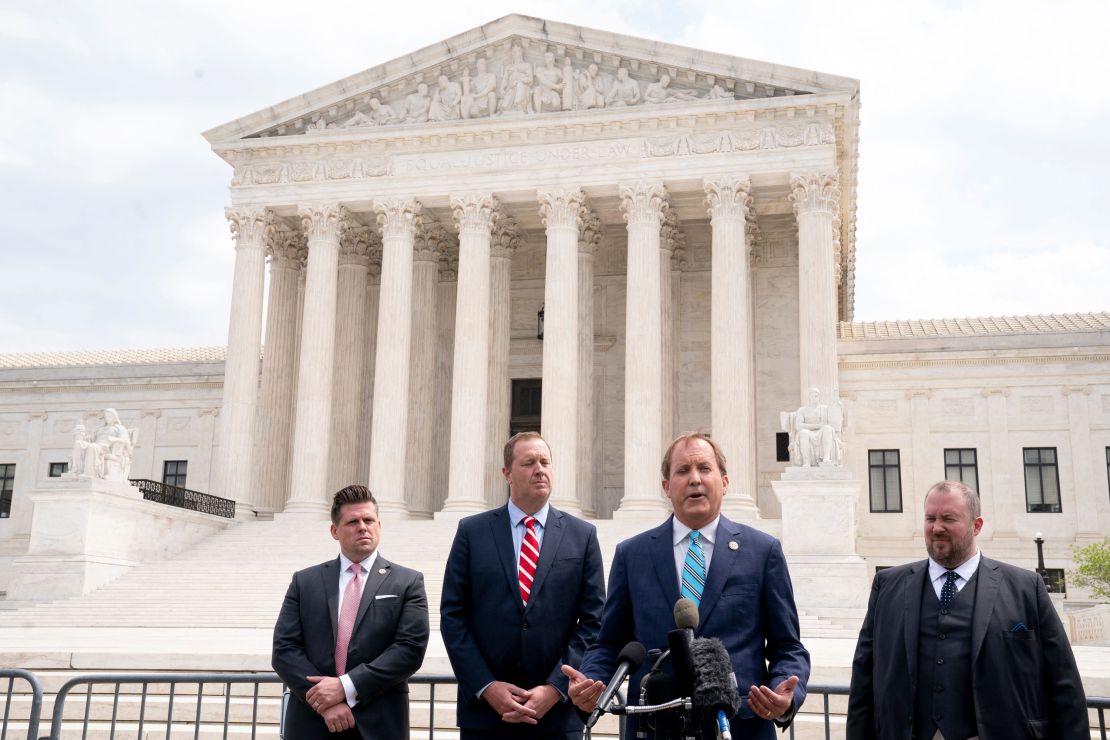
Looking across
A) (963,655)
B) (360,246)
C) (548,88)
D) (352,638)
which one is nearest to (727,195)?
(548,88)

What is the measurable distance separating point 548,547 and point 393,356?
97.4ft

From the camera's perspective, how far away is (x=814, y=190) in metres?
34.1

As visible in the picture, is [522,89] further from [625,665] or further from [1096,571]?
[625,665]

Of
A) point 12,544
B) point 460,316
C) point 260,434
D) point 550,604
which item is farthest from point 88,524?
point 550,604

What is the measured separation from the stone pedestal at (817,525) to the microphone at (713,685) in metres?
22.1

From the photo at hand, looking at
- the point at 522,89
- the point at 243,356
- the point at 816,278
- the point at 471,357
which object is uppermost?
the point at 522,89

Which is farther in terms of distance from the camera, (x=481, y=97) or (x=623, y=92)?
(x=481, y=97)

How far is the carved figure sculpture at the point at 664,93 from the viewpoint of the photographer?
3581 cm

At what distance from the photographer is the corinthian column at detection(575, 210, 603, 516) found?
37000 millimetres

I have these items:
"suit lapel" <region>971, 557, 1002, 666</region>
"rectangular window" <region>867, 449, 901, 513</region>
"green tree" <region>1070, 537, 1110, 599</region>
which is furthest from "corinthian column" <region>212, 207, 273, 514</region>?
"suit lapel" <region>971, 557, 1002, 666</region>

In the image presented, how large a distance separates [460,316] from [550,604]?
29.6 m

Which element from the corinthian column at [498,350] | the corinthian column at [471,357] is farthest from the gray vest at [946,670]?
the corinthian column at [498,350]

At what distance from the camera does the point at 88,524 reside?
2880 centimetres

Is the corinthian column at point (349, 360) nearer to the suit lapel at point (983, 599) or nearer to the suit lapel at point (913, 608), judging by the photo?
the suit lapel at point (913, 608)
